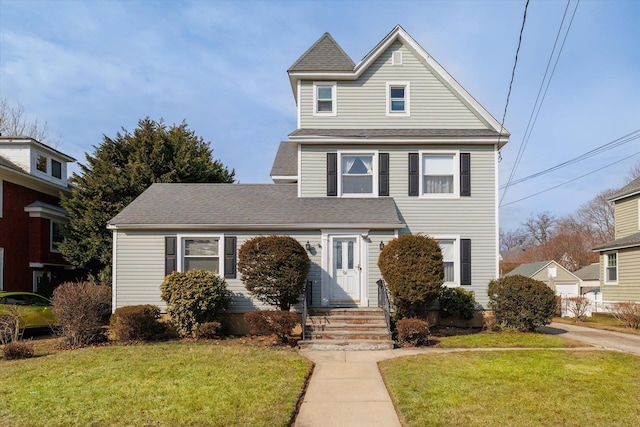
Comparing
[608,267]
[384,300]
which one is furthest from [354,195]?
[608,267]

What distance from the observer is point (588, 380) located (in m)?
8.29

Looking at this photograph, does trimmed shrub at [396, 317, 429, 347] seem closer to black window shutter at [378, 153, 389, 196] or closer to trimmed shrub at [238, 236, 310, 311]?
trimmed shrub at [238, 236, 310, 311]

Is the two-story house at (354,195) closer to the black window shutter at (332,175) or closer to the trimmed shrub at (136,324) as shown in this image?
the black window shutter at (332,175)

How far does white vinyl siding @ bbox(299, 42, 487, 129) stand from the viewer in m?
16.1

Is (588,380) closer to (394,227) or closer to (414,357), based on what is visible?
(414,357)

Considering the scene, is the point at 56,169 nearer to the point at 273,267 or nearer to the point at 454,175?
the point at 273,267

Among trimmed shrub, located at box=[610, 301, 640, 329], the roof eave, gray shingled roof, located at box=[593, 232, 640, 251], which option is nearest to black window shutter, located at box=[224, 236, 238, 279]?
the roof eave

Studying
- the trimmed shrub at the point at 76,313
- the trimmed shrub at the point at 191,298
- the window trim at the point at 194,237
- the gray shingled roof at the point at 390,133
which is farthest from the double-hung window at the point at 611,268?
the trimmed shrub at the point at 76,313

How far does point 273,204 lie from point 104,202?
926 cm

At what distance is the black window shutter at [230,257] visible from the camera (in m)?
14.5

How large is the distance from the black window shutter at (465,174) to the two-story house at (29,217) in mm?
17122

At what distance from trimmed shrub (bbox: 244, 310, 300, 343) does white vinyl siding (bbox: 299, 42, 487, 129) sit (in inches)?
267

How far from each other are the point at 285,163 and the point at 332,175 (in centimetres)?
625

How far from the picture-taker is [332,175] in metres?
15.8
